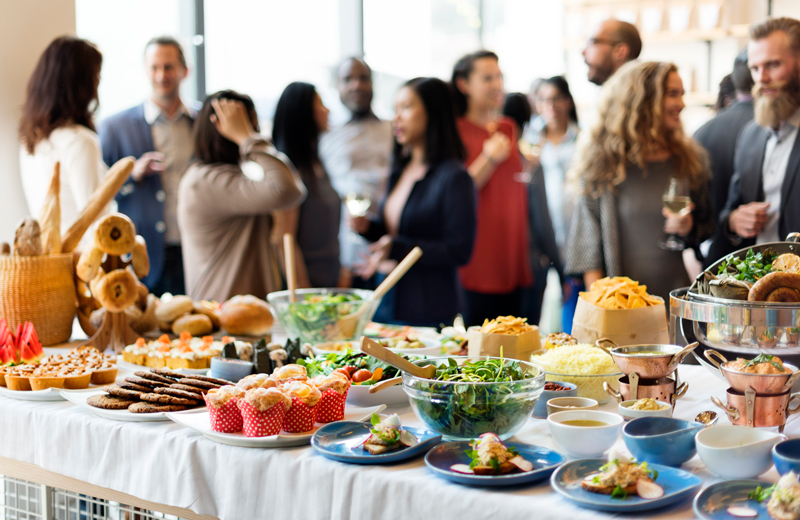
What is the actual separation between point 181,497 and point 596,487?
0.68m

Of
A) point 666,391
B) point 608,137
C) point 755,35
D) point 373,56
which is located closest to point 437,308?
point 608,137

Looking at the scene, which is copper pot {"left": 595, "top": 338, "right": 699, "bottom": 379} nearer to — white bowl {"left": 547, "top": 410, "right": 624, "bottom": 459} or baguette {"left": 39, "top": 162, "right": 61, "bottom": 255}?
white bowl {"left": 547, "top": 410, "right": 624, "bottom": 459}

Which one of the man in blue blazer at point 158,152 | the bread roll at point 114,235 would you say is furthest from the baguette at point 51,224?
the man in blue blazer at point 158,152

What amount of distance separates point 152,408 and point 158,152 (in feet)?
9.07

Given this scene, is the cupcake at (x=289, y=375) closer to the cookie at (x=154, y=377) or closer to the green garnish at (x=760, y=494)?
the cookie at (x=154, y=377)

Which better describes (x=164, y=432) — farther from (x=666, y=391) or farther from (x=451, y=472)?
(x=666, y=391)

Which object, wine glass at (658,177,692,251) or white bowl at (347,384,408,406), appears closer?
white bowl at (347,384,408,406)

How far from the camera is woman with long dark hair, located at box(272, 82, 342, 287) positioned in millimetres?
3625

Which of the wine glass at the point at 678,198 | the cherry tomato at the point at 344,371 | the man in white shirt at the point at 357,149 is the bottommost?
the cherry tomato at the point at 344,371

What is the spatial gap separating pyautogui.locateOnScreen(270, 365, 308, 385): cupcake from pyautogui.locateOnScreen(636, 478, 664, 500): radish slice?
1.99 ft

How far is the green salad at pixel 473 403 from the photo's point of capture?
106 centimetres

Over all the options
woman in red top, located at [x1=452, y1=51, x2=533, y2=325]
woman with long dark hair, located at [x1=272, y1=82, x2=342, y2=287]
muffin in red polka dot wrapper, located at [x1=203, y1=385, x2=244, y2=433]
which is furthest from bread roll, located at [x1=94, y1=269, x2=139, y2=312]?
woman in red top, located at [x1=452, y1=51, x2=533, y2=325]

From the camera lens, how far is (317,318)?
1.84 m

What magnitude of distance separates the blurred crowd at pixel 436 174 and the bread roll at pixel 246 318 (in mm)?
789
